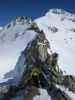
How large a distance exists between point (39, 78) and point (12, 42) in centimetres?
5013

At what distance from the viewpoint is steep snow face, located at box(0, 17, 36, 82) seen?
8856 cm

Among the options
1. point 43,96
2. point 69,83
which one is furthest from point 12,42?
point 43,96

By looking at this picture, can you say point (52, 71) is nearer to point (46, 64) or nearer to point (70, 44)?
point (46, 64)

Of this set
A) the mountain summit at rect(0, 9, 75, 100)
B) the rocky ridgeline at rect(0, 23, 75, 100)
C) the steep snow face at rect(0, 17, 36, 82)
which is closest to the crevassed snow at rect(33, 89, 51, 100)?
the mountain summit at rect(0, 9, 75, 100)

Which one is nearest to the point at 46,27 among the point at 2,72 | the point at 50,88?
the point at 2,72

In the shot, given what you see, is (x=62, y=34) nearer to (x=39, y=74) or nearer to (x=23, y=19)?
(x=23, y=19)

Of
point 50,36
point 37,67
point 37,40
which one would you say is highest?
point 50,36

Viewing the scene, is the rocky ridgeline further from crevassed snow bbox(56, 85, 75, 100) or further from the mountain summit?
crevassed snow bbox(56, 85, 75, 100)

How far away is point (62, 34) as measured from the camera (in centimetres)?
10769

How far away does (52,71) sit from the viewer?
62781 mm

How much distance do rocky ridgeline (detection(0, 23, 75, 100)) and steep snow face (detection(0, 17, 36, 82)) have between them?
1659 cm

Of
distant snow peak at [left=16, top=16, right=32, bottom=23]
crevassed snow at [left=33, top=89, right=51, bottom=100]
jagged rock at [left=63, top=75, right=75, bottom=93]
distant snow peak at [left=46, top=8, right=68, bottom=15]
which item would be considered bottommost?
crevassed snow at [left=33, top=89, right=51, bottom=100]

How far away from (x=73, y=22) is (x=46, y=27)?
53.0 ft

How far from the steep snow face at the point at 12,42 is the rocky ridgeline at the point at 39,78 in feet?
54.4
